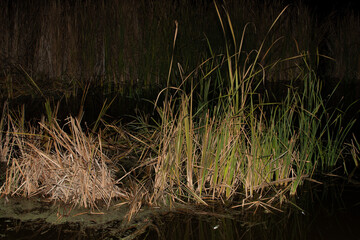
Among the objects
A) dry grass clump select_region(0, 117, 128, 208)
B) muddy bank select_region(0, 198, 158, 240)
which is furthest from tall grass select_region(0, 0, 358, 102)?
muddy bank select_region(0, 198, 158, 240)

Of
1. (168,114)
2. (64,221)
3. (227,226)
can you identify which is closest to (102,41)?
(168,114)

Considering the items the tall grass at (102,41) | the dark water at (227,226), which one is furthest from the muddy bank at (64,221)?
the tall grass at (102,41)

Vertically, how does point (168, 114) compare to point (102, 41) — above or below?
above

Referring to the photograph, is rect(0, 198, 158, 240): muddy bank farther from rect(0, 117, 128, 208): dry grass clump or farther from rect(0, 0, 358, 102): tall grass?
rect(0, 0, 358, 102): tall grass

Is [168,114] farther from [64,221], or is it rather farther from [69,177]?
[64,221]

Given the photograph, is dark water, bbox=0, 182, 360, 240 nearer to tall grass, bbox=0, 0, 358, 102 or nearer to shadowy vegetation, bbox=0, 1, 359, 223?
shadowy vegetation, bbox=0, 1, 359, 223

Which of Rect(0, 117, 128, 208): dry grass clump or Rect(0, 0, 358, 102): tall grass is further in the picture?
Rect(0, 0, 358, 102): tall grass

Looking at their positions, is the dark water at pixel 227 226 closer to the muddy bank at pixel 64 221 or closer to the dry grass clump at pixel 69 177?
the muddy bank at pixel 64 221

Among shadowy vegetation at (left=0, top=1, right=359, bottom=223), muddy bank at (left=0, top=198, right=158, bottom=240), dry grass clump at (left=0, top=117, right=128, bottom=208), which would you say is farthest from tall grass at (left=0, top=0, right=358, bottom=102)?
muddy bank at (left=0, top=198, right=158, bottom=240)

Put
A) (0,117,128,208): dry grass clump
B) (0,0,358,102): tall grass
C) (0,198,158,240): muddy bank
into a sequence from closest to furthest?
1. (0,198,158,240): muddy bank
2. (0,117,128,208): dry grass clump
3. (0,0,358,102): tall grass

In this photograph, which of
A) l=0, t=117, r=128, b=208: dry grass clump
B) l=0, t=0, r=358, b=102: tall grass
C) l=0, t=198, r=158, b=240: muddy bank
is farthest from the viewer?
l=0, t=0, r=358, b=102: tall grass

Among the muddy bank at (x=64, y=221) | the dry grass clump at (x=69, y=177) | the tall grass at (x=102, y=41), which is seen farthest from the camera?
the tall grass at (x=102, y=41)

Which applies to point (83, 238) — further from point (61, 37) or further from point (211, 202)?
point (61, 37)

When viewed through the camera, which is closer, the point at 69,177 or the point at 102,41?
the point at 69,177
